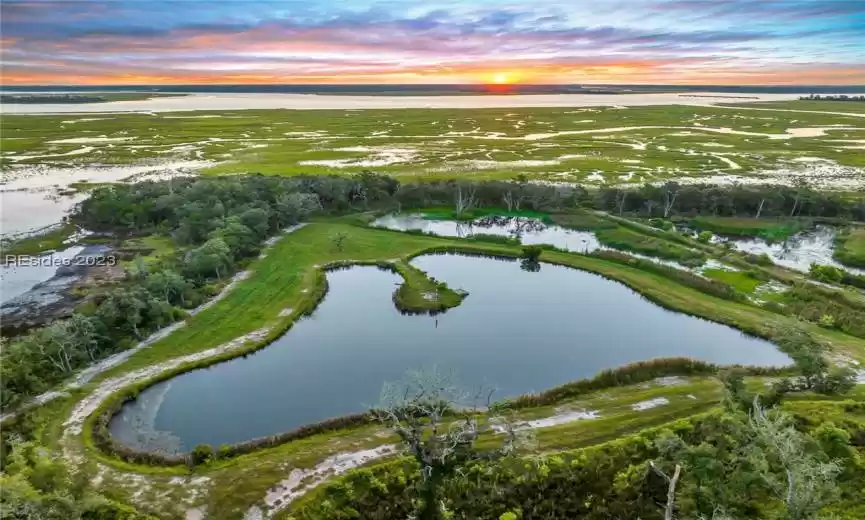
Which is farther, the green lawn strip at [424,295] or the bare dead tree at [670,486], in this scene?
the green lawn strip at [424,295]

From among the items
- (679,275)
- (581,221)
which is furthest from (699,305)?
(581,221)

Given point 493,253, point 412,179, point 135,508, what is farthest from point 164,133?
point 135,508

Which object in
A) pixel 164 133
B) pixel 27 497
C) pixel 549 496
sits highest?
pixel 164 133

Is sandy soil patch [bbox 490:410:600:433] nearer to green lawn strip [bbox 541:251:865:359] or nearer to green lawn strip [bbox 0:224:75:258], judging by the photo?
green lawn strip [bbox 541:251:865:359]

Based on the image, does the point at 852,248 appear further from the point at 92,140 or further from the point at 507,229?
the point at 92,140

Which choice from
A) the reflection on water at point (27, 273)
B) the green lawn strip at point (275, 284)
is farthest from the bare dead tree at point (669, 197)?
the reflection on water at point (27, 273)

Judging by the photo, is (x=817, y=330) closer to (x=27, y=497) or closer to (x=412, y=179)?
(x=27, y=497)

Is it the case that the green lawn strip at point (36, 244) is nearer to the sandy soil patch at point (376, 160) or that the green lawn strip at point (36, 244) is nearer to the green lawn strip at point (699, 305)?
the sandy soil patch at point (376, 160)
